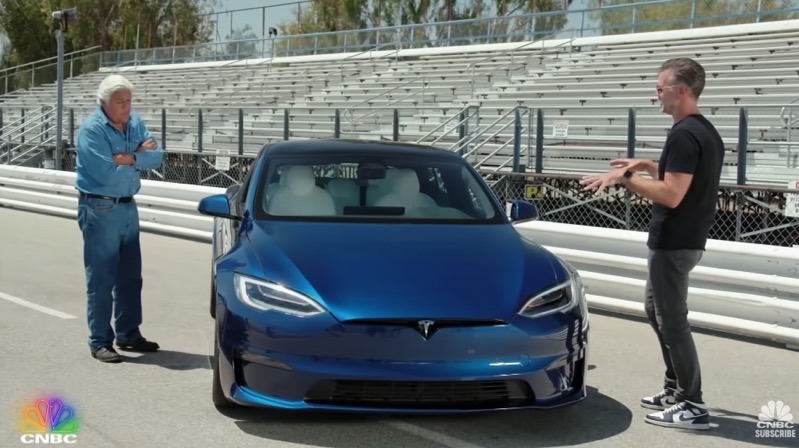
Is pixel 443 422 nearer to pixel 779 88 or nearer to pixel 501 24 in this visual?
pixel 779 88

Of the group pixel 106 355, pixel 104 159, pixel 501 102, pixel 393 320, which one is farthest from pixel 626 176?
pixel 501 102

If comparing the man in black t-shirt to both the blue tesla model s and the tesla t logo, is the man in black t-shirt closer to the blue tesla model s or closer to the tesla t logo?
the blue tesla model s

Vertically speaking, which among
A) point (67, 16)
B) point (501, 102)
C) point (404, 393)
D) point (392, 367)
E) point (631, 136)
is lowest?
point (404, 393)

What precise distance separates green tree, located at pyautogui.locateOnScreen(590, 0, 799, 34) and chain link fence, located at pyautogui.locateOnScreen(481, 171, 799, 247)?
10.6 metres

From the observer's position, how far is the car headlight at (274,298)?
14.3ft

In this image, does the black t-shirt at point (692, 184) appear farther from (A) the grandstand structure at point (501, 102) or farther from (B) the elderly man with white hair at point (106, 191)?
(A) the grandstand structure at point (501, 102)

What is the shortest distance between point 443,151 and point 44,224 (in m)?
10.0

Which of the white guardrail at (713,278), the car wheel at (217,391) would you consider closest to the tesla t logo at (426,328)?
the car wheel at (217,391)

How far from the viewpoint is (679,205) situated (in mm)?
4773

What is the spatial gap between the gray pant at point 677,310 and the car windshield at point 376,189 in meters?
1.10

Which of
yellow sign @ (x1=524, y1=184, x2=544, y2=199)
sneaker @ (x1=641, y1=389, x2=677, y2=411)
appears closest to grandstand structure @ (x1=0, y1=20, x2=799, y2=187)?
yellow sign @ (x1=524, y1=184, x2=544, y2=199)

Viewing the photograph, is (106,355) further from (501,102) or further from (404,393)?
(501,102)

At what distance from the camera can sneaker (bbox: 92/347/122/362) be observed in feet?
19.5

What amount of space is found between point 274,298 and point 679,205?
6.65 feet
